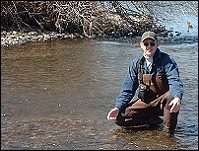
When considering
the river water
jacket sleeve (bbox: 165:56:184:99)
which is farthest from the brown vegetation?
the river water

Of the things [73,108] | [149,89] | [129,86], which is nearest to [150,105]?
[149,89]

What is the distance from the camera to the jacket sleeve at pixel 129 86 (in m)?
3.92

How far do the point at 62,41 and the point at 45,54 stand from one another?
126 cm

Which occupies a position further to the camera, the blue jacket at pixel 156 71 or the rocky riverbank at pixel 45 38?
the rocky riverbank at pixel 45 38

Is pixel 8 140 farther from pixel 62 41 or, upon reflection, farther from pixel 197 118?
pixel 62 41

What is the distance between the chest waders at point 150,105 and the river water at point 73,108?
10cm

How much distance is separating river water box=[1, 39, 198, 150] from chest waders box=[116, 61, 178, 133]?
10 cm

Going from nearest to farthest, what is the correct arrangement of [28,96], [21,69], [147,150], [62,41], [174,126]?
[147,150] < [174,126] < [28,96] < [21,69] < [62,41]

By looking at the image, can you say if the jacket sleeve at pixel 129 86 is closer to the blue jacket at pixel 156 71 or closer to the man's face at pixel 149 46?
the blue jacket at pixel 156 71

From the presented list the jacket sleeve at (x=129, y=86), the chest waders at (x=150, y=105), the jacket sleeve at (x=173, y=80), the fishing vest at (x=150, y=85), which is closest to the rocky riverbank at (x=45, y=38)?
the chest waders at (x=150, y=105)

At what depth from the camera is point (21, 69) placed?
687 centimetres

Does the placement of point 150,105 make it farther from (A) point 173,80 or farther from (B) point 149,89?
(A) point 173,80

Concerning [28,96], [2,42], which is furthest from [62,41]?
[28,96]

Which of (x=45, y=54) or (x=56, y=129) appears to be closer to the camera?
(x=56, y=129)
